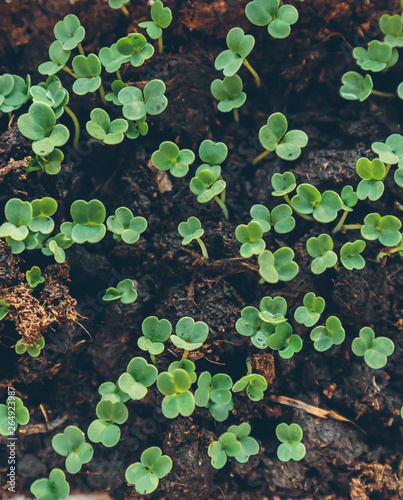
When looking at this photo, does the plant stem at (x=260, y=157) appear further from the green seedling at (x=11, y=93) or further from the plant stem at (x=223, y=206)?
the green seedling at (x=11, y=93)

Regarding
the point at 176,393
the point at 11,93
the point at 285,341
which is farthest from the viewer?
the point at 11,93

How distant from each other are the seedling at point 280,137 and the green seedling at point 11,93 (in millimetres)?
909

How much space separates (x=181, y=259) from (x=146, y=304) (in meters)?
0.22

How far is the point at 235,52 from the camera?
1.65 m

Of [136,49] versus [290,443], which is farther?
[136,49]

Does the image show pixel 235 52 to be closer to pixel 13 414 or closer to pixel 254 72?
pixel 254 72

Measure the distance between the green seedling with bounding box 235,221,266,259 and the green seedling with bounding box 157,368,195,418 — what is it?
0.47m

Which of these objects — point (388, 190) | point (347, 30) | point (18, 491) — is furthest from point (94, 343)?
point (347, 30)

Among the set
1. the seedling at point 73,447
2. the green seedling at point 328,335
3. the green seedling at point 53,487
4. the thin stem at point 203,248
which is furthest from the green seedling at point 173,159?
the green seedling at point 53,487

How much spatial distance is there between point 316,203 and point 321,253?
0.60 feet

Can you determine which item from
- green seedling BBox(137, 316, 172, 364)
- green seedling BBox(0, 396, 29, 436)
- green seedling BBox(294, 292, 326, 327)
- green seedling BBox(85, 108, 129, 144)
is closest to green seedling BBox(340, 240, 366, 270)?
green seedling BBox(294, 292, 326, 327)

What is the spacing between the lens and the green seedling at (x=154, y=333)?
1529mm

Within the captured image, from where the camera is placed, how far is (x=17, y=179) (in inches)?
63.0

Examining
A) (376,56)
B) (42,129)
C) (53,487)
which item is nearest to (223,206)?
(42,129)
